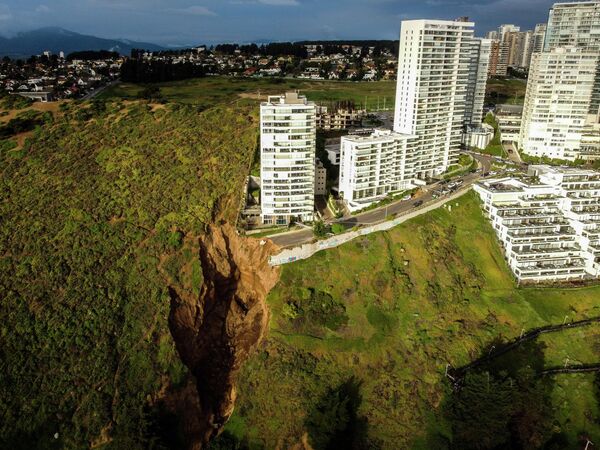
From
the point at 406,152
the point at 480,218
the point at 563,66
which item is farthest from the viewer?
the point at 563,66

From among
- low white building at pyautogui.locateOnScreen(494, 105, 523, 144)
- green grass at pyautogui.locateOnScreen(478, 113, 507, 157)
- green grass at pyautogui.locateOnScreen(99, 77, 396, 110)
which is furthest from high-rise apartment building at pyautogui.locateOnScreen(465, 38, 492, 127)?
green grass at pyautogui.locateOnScreen(99, 77, 396, 110)

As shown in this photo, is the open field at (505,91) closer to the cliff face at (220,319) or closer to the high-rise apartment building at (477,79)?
the high-rise apartment building at (477,79)

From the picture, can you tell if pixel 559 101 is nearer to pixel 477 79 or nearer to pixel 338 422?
pixel 477 79

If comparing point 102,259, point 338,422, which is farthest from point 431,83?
point 102,259

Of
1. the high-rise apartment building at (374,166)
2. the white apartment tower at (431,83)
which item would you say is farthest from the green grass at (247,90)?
the white apartment tower at (431,83)

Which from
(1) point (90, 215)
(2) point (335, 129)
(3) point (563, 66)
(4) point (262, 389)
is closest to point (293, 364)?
(4) point (262, 389)

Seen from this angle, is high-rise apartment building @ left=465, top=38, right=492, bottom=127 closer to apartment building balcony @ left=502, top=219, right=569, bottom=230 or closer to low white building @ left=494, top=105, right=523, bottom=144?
low white building @ left=494, top=105, right=523, bottom=144

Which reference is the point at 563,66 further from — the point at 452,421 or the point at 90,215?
the point at 90,215
